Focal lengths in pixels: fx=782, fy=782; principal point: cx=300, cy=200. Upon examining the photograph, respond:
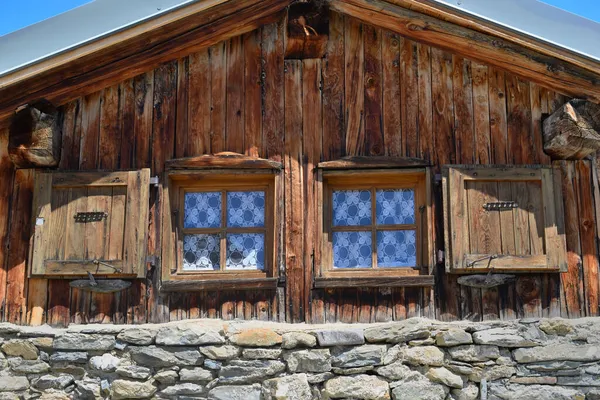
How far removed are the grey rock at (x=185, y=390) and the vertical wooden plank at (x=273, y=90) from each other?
5.77ft

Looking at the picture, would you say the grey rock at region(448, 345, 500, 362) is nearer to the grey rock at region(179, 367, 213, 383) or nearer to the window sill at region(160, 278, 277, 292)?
the window sill at region(160, 278, 277, 292)

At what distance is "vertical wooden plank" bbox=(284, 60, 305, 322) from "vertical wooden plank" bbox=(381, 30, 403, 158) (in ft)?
2.13

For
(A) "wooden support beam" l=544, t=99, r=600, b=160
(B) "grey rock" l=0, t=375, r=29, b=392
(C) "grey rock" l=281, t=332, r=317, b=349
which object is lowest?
(B) "grey rock" l=0, t=375, r=29, b=392

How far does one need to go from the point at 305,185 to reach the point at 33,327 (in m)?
2.24

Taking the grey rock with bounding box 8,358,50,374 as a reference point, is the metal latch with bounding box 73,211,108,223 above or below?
above

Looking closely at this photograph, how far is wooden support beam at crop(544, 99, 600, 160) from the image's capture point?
562 cm

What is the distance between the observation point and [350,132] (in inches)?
233

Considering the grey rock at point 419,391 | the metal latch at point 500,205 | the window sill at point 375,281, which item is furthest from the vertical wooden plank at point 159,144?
the metal latch at point 500,205

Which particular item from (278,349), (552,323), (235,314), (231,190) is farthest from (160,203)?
(552,323)

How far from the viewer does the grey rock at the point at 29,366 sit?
18.2 feet

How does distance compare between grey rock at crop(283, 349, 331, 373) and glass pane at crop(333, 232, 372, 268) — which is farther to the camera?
glass pane at crop(333, 232, 372, 268)

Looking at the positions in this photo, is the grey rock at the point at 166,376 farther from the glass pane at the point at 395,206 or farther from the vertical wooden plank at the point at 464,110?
the vertical wooden plank at the point at 464,110

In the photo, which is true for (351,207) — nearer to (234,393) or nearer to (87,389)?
(234,393)

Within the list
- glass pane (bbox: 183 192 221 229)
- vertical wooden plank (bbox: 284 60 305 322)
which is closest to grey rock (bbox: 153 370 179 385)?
vertical wooden plank (bbox: 284 60 305 322)
